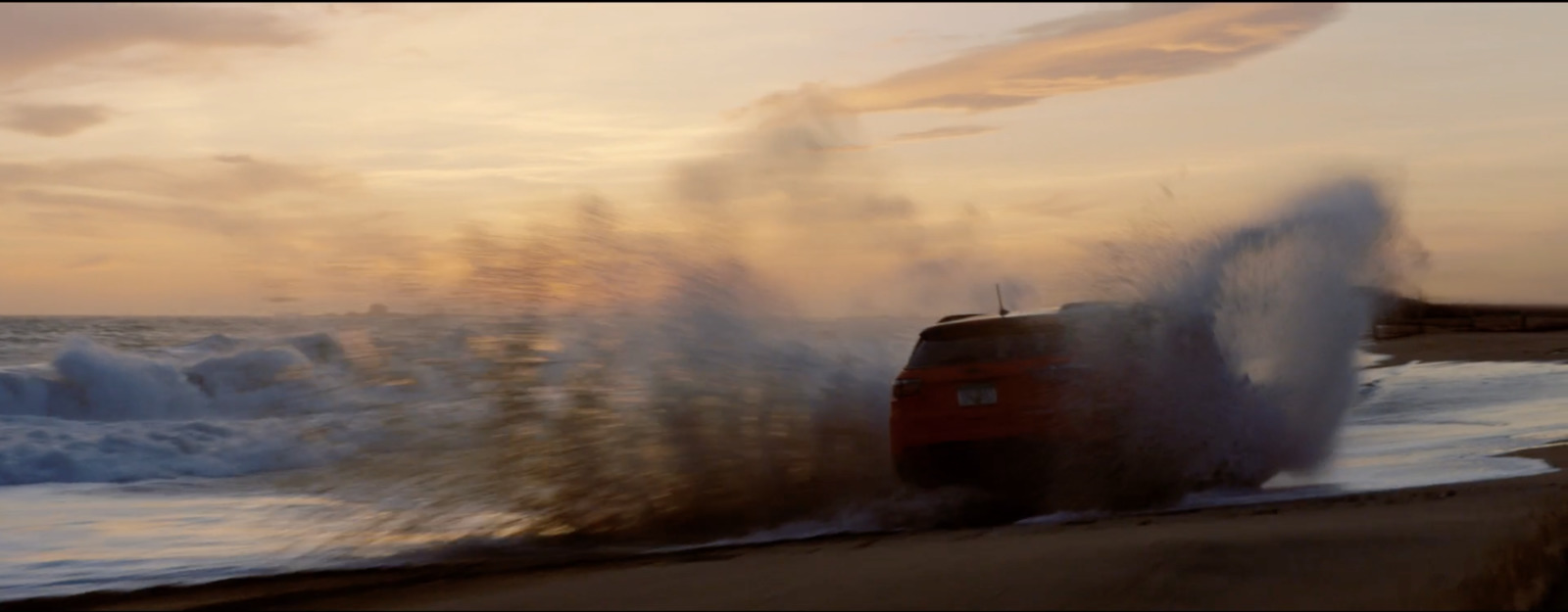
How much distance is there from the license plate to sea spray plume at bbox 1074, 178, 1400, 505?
0.79 meters

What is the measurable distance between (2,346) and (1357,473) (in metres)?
42.8

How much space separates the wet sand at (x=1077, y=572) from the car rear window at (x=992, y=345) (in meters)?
1.47

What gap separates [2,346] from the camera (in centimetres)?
4516

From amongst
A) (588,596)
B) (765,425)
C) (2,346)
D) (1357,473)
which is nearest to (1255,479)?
(1357,473)

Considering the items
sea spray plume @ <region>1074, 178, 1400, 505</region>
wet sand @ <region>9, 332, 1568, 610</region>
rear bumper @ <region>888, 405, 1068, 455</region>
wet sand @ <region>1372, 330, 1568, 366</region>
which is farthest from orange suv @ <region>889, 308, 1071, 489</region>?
wet sand @ <region>1372, 330, 1568, 366</region>

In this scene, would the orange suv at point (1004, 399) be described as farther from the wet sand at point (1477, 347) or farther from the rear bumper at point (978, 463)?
the wet sand at point (1477, 347)

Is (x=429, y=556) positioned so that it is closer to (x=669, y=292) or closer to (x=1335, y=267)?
(x=669, y=292)

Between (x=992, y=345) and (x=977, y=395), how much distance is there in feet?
1.30

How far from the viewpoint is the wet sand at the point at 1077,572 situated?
695 centimetres

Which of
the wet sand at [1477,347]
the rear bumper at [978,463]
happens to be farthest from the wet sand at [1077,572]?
the wet sand at [1477,347]

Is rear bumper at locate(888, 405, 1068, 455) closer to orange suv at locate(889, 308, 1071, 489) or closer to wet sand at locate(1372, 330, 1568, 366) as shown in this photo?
orange suv at locate(889, 308, 1071, 489)

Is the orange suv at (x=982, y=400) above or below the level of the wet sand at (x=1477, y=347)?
above

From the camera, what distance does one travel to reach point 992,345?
1131cm

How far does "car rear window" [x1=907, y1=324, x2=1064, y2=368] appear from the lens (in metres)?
11.2
